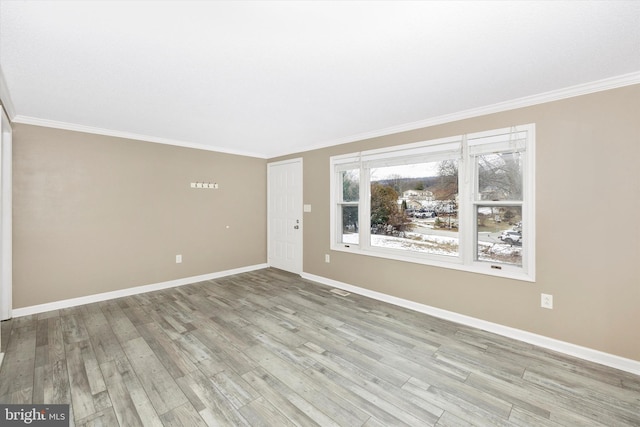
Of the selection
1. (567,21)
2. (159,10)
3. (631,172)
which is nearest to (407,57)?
(567,21)

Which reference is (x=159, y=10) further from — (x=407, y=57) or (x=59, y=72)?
(x=407, y=57)

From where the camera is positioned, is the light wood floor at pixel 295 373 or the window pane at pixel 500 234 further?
the window pane at pixel 500 234

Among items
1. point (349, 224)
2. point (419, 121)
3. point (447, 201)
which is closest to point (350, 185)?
point (349, 224)

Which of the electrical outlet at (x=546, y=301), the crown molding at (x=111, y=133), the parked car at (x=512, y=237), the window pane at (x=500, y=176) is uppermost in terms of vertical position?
the crown molding at (x=111, y=133)

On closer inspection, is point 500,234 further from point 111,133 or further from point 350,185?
point 111,133

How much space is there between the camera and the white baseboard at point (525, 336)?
226 centimetres

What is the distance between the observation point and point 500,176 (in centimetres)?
291

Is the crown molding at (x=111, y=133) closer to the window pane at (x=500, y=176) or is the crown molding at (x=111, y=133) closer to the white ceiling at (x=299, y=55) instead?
the white ceiling at (x=299, y=55)

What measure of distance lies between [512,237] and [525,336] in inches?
39.2

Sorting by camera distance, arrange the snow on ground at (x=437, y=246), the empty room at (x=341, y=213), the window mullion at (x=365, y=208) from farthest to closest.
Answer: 1. the window mullion at (x=365, y=208)
2. the snow on ground at (x=437, y=246)
3. the empty room at (x=341, y=213)

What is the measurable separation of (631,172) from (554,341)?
163cm

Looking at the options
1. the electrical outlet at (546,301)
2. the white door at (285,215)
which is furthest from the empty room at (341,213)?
the white door at (285,215)

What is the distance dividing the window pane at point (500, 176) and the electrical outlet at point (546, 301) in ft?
3.24

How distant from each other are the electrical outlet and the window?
217 millimetres
